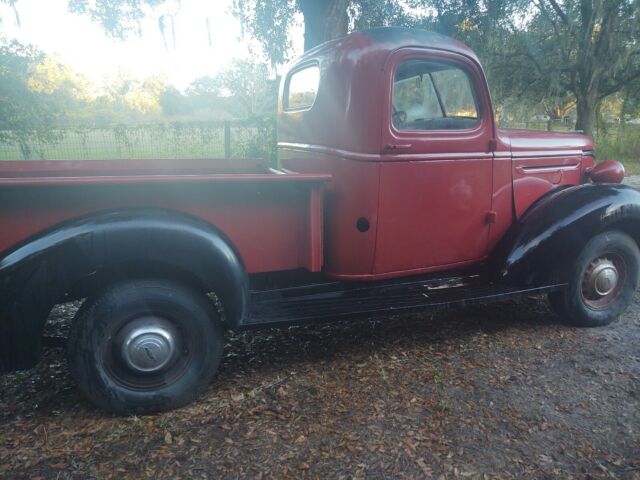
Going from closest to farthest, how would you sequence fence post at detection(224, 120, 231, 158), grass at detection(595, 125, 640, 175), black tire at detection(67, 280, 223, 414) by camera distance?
black tire at detection(67, 280, 223, 414) < fence post at detection(224, 120, 231, 158) < grass at detection(595, 125, 640, 175)

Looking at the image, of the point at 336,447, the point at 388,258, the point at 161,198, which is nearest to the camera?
the point at 336,447

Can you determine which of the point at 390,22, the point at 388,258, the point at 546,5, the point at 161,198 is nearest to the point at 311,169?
the point at 388,258

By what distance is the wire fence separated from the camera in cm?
898

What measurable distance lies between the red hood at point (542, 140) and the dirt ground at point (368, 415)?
1.36 m

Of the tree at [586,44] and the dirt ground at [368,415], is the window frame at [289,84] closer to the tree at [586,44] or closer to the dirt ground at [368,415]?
the dirt ground at [368,415]

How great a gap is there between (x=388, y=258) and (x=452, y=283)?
2.08ft

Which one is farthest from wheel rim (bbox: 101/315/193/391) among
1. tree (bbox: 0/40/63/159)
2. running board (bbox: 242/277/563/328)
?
tree (bbox: 0/40/63/159)

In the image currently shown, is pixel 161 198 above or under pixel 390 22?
under

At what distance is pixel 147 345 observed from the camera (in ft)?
7.84

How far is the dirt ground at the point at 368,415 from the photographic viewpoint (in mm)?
2145

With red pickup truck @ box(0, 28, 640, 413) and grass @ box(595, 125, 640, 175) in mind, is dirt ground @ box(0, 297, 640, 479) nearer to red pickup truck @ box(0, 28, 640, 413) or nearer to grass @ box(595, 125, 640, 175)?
red pickup truck @ box(0, 28, 640, 413)

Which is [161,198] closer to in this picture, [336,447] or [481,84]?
[336,447]

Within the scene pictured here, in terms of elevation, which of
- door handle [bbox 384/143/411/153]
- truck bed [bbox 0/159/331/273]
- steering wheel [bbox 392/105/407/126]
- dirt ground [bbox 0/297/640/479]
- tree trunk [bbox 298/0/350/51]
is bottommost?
dirt ground [bbox 0/297/640/479]

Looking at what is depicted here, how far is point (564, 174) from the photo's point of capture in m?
3.79
